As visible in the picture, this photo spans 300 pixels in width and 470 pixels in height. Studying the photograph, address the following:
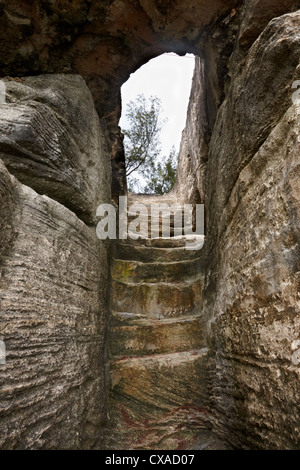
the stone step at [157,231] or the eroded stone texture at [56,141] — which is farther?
the stone step at [157,231]

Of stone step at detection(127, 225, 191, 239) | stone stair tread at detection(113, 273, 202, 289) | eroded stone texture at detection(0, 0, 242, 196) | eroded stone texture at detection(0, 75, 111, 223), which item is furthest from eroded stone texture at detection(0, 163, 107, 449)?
eroded stone texture at detection(0, 0, 242, 196)

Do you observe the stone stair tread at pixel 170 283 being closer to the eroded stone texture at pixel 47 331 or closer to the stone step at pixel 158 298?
the stone step at pixel 158 298

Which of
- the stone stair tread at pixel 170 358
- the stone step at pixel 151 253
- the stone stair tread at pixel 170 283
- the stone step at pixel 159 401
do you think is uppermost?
the stone step at pixel 151 253

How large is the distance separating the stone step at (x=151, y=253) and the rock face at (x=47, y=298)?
1.37 m

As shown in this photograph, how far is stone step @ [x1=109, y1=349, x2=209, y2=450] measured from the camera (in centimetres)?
354

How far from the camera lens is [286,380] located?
7.18 ft

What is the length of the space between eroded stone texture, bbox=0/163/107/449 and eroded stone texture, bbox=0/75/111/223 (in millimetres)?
412

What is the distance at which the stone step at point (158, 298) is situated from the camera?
4977mm

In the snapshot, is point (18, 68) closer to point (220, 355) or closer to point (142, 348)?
point (142, 348)

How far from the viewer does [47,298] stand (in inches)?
112

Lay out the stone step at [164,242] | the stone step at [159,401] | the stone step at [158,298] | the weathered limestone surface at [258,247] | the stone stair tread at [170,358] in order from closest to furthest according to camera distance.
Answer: the weathered limestone surface at [258,247] → the stone step at [159,401] → the stone stair tread at [170,358] → the stone step at [158,298] → the stone step at [164,242]

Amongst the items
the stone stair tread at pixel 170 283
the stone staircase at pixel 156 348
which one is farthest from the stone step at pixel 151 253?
the stone stair tread at pixel 170 283

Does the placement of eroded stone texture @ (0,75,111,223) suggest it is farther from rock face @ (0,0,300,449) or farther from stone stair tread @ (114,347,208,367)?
stone stair tread @ (114,347,208,367)

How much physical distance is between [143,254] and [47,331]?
318 cm
